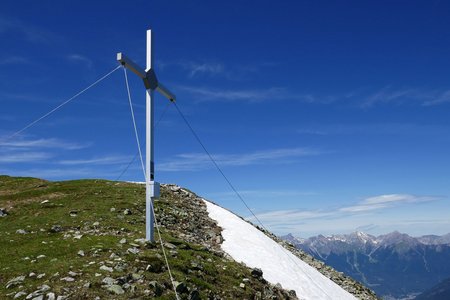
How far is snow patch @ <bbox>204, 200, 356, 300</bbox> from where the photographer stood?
1331 inches

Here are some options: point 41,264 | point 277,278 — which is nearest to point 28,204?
point 41,264

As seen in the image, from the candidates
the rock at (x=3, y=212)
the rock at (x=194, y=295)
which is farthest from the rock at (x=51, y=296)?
the rock at (x=3, y=212)

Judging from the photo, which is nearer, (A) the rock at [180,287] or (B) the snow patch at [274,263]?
(A) the rock at [180,287]

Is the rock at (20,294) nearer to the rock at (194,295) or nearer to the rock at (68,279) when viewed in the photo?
the rock at (68,279)

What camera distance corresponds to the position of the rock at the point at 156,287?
1858 cm

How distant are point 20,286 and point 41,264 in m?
2.62

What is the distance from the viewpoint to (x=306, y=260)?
1922 inches

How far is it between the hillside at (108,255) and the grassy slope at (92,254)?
5 cm

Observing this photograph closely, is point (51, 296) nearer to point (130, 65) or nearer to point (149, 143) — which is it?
point (149, 143)

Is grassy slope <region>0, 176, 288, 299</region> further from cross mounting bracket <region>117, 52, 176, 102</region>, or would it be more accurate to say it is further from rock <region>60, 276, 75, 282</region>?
cross mounting bracket <region>117, 52, 176, 102</region>

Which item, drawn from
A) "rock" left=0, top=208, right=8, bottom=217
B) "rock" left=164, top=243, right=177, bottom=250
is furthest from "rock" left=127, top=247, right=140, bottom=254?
"rock" left=0, top=208, right=8, bottom=217

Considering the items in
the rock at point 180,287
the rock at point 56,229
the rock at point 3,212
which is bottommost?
the rock at point 180,287

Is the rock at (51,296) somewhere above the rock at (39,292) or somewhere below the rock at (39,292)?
below

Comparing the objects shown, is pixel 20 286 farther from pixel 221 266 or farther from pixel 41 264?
pixel 221 266
